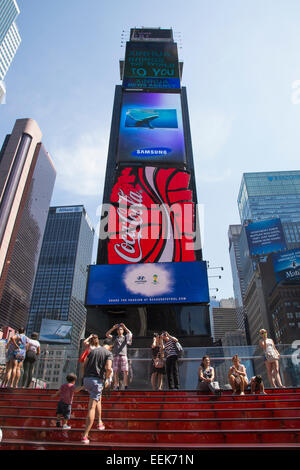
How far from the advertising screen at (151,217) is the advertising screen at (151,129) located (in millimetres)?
1744

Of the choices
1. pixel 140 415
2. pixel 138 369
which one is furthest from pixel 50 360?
pixel 140 415

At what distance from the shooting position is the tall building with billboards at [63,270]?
145625 mm

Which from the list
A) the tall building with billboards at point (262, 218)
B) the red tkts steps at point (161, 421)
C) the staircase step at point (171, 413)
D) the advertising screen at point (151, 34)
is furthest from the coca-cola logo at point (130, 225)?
the tall building with billboards at point (262, 218)

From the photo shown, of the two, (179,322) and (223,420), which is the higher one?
(179,322)

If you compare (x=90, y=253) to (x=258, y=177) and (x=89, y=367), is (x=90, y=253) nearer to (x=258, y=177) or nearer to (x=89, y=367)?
(x=258, y=177)

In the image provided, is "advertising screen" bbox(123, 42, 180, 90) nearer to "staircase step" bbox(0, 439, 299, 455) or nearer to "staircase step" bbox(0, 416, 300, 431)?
"staircase step" bbox(0, 416, 300, 431)

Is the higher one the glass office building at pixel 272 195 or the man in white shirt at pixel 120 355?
the glass office building at pixel 272 195

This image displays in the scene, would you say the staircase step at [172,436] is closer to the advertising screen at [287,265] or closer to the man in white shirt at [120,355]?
the man in white shirt at [120,355]

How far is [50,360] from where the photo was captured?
463 inches

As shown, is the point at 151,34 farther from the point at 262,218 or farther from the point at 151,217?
the point at 262,218

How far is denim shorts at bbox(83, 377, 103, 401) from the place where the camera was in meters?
5.64

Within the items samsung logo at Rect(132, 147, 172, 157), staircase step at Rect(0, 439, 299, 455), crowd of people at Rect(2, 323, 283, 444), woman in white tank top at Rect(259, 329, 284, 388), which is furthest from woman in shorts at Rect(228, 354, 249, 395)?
samsung logo at Rect(132, 147, 172, 157)

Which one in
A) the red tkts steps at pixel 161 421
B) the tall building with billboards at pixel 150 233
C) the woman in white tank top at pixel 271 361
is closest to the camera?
the red tkts steps at pixel 161 421
